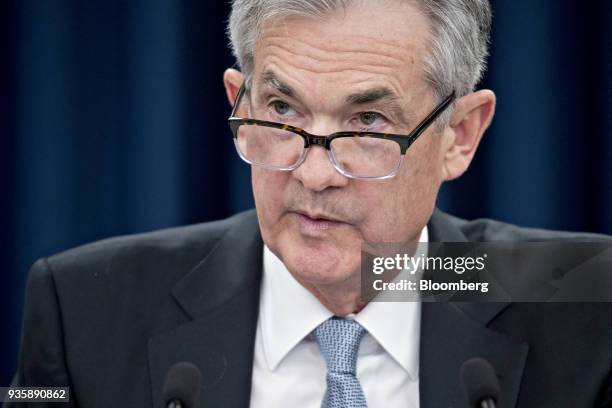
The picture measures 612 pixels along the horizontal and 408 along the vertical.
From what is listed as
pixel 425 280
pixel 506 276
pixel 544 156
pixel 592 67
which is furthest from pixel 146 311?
pixel 592 67

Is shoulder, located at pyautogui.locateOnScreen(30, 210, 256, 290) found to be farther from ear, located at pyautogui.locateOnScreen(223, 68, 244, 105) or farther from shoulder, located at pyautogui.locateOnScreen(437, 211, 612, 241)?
shoulder, located at pyautogui.locateOnScreen(437, 211, 612, 241)

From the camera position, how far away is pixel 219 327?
1.62m

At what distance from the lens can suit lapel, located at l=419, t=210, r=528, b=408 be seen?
1.56m

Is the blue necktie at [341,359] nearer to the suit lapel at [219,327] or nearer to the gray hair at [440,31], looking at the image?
the suit lapel at [219,327]

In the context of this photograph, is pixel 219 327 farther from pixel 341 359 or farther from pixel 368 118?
pixel 368 118

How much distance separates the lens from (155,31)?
2.32m

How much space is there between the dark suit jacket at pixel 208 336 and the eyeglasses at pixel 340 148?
1.01ft

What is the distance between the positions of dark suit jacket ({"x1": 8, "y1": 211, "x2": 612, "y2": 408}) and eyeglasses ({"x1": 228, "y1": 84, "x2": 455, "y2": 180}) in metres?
0.31

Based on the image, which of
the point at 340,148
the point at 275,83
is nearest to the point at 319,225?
the point at 340,148

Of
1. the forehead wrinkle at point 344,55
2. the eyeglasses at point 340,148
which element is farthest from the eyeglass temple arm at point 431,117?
the forehead wrinkle at point 344,55

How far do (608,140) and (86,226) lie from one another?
1367 mm

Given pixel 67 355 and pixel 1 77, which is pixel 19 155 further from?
pixel 67 355

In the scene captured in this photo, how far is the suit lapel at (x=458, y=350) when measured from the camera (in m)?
1.56

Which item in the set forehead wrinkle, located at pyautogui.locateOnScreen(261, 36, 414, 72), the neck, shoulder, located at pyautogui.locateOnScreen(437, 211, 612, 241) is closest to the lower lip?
the neck
